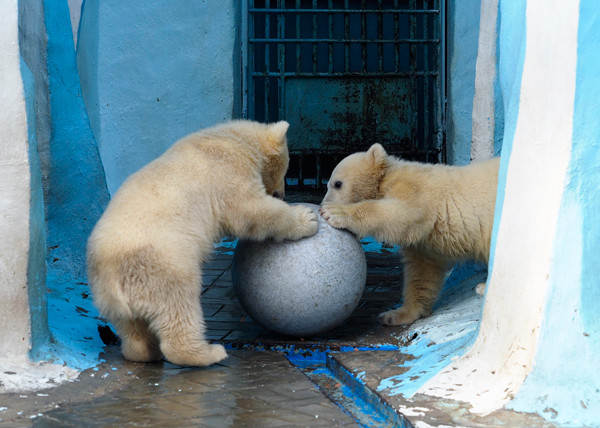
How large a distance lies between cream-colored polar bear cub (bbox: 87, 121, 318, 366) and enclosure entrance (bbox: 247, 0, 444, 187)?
4253 millimetres

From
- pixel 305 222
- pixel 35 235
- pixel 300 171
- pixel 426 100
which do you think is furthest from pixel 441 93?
pixel 35 235

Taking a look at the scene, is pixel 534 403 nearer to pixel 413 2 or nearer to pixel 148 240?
pixel 148 240

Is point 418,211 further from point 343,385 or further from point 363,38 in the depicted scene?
point 363,38

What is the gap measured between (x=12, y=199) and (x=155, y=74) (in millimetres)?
4267

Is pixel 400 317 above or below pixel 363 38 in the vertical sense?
below

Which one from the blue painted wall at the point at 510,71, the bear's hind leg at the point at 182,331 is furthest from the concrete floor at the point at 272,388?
the blue painted wall at the point at 510,71

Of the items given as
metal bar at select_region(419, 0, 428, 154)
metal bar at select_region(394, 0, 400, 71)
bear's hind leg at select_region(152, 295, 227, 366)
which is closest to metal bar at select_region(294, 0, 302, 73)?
metal bar at select_region(394, 0, 400, 71)

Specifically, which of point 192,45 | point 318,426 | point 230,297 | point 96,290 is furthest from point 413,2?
point 318,426

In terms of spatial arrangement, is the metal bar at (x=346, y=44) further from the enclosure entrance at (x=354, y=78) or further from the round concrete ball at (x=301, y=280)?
the round concrete ball at (x=301, y=280)

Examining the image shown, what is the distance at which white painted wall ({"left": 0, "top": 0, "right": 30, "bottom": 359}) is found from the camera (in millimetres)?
4539

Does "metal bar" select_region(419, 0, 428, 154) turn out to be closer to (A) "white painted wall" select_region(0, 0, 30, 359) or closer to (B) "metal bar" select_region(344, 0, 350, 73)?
(B) "metal bar" select_region(344, 0, 350, 73)

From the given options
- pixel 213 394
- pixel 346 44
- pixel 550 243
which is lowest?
pixel 213 394

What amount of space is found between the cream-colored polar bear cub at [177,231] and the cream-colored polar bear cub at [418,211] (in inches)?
21.1

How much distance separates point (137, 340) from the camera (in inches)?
195
